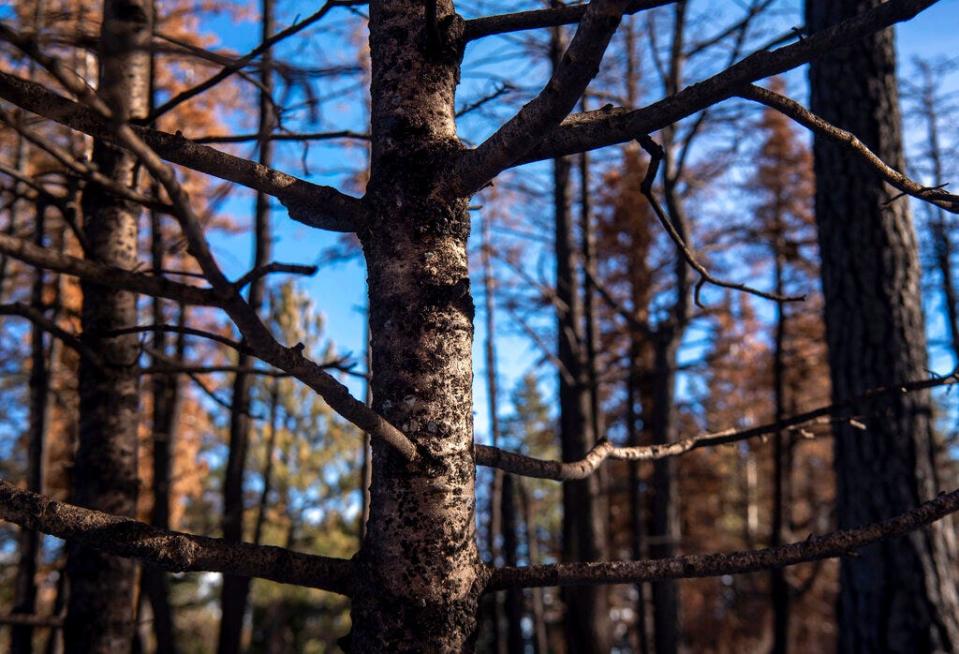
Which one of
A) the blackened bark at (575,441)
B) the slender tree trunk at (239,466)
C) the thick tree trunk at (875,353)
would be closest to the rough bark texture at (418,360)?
the thick tree trunk at (875,353)

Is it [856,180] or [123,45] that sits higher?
[856,180]

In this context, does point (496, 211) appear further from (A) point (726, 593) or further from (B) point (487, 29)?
(B) point (487, 29)

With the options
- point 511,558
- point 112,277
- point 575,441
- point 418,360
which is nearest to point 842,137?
point 418,360

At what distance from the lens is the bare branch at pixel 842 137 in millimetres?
1652

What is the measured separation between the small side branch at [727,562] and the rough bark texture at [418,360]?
0.47 ft

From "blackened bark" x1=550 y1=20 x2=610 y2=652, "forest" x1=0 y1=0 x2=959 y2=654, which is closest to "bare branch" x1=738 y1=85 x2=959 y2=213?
"forest" x1=0 y1=0 x2=959 y2=654

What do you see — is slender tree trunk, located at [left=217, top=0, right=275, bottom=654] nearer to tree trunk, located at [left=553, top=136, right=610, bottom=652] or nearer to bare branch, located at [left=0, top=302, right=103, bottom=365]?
tree trunk, located at [left=553, top=136, right=610, bottom=652]

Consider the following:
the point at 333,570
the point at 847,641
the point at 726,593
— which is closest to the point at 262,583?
the point at 726,593

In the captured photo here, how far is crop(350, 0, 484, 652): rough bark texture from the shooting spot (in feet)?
4.92

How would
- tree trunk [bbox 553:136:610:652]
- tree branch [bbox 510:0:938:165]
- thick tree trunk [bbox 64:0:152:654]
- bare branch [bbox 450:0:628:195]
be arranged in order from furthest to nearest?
1. tree trunk [bbox 553:136:610:652]
2. thick tree trunk [bbox 64:0:152:654]
3. tree branch [bbox 510:0:938:165]
4. bare branch [bbox 450:0:628:195]

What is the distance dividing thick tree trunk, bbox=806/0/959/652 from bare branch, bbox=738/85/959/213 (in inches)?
91.7

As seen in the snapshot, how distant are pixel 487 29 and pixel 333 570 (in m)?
1.33

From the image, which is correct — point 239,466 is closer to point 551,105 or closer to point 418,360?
point 418,360

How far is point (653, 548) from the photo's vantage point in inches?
523
